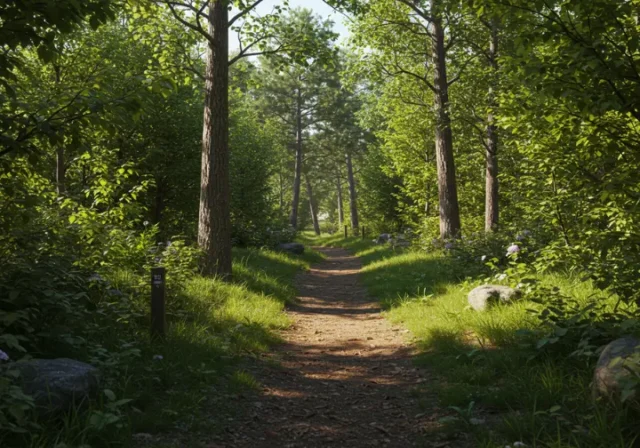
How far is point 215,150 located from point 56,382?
22.3 feet

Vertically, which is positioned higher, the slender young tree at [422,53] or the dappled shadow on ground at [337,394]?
the slender young tree at [422,53]

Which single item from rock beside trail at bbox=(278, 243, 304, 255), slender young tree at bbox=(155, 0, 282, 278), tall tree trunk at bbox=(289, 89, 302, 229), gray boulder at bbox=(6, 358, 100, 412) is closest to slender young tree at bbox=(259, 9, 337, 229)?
tall tree trunk at bbox=(289, 89, 302, 229)

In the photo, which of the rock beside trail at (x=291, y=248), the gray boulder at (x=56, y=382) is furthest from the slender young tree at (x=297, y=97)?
the gray boulder at (x=56, y=382)

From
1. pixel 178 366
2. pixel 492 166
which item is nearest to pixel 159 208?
pixel 492 166

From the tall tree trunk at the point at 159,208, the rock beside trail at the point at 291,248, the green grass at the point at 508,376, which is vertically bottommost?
the green grass at the point at 508,376

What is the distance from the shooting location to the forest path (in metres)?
4.28

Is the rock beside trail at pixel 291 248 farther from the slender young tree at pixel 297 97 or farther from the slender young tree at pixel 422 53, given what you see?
the slender young tree at pixel 297 97

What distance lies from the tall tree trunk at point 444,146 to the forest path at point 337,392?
5860 millimetres

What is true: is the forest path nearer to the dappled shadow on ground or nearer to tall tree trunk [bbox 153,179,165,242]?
the dappled shadow on ground

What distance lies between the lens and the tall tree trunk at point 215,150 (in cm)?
990

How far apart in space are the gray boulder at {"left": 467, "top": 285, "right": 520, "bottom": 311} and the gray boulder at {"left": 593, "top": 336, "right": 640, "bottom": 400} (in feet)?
10.8

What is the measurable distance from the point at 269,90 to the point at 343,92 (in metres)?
5.42

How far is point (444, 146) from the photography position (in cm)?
1418

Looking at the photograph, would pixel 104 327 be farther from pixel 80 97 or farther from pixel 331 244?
pixel 331 244
